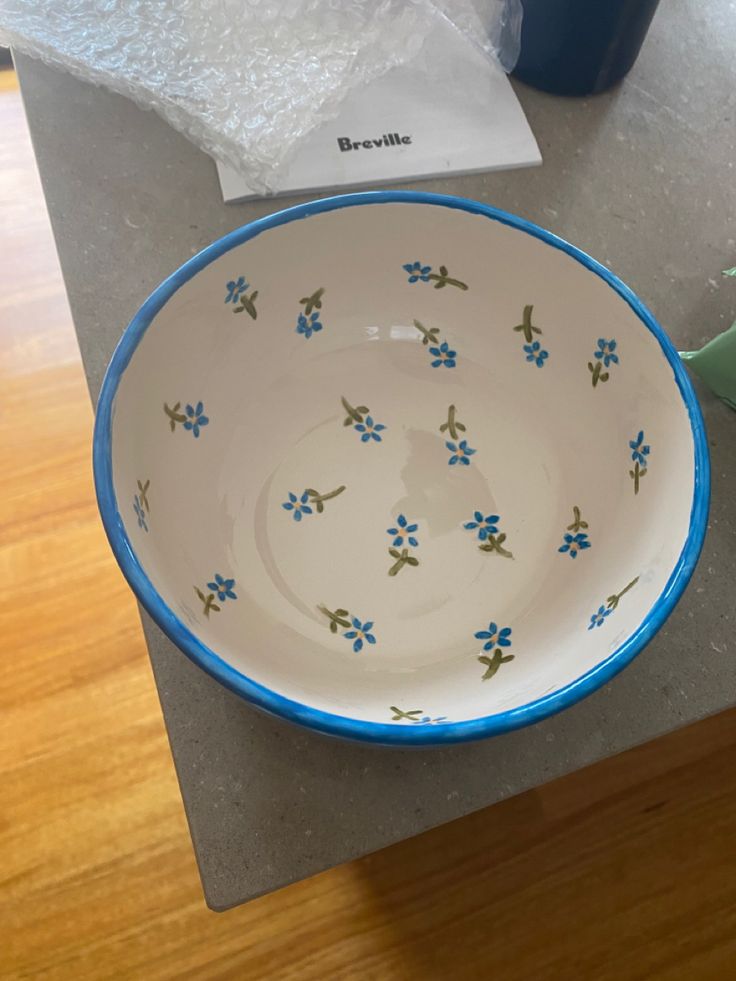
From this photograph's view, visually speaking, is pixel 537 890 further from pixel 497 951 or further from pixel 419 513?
pixel 419 513

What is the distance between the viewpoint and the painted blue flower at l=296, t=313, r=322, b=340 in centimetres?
55

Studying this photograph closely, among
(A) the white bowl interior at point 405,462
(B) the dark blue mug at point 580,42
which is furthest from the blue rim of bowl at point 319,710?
(B) the dark blue mug at point 580,42

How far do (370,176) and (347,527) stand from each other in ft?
0.94

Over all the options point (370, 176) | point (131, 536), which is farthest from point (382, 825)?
point (370, 176)

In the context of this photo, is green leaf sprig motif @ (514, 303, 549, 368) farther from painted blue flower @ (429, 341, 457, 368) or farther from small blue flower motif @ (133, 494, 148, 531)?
small blue flower motif @ (133, 494, 148, 531)

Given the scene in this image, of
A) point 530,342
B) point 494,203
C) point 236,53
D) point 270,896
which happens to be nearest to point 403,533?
point 530,342

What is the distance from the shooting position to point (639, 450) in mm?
477

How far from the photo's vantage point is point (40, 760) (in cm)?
93

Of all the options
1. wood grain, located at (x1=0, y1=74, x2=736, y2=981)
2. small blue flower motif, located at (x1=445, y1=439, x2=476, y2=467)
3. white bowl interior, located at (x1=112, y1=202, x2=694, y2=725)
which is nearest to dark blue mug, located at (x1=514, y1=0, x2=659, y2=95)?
white bowl interior, located at (x1=112, y1=202, x2=694, y2=725)

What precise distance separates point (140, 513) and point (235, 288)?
17 centimetres

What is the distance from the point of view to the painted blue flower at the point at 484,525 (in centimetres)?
52

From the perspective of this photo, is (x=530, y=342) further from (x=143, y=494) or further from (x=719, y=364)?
(x=143, y=494)

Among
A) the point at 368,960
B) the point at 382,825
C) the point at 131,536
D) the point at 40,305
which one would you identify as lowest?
the point at 368,960

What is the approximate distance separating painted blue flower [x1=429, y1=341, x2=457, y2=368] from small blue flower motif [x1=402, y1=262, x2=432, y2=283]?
→ 47 millimetres
